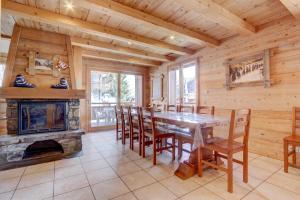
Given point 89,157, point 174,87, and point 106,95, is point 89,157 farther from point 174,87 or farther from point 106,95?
point 174,87

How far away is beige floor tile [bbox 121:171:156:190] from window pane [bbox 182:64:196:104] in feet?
9.58

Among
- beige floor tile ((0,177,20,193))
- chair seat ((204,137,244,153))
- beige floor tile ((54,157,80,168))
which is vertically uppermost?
chair seat ((204,137,244,153))

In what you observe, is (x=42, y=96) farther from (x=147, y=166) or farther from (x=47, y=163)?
(x=147, y=166)

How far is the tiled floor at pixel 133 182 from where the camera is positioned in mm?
1918

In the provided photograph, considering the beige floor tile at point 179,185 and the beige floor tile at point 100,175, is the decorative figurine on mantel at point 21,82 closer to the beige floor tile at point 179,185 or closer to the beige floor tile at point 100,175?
the beige floor tile at point 100,175

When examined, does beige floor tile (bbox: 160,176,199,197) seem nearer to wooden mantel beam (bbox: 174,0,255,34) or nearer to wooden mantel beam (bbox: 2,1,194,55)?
wooden mantel beam (bbox: 174,0,255,34)

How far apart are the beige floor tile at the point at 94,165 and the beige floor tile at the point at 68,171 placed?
8 centimetres

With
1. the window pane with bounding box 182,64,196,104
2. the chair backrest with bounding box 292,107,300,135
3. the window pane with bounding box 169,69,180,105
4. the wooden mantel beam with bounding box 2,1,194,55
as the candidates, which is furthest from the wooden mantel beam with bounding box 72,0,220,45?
the chair backrest with bounding box 292,107,300,135

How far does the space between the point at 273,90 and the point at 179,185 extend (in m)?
2.45

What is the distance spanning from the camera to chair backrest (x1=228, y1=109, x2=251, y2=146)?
1952mm

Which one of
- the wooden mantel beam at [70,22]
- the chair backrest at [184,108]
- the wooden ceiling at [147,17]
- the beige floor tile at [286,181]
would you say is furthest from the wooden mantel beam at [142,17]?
the beige floor tile at [286,181]

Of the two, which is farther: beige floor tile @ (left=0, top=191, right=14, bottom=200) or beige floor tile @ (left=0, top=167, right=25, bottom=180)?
beige floor tile @ (left=0, top=167, right=25, bottom=180)

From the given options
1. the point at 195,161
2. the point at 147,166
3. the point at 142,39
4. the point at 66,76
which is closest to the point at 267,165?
the point at 195,161

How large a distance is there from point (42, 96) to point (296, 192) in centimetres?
408
